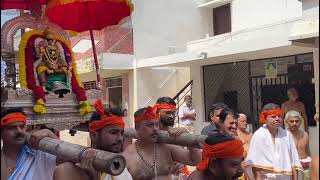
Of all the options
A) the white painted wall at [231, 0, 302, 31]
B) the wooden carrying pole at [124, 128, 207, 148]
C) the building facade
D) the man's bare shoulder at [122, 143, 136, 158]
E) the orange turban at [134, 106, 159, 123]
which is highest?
the white painted wall at [231, 0, 302, 31]

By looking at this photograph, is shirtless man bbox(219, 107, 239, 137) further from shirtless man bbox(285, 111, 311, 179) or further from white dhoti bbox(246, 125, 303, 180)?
shirtless man bbox(285, 111, 311, 179)

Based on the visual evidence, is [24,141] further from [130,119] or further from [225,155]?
[130,119]

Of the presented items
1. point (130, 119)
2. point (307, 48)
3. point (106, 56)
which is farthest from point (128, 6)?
point (130, 119)

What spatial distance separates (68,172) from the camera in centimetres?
289

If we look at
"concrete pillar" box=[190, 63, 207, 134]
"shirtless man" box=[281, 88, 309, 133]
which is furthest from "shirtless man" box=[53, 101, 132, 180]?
"concrete pillar" box=[190, 63, 207, 134]

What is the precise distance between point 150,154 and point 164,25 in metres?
10.6

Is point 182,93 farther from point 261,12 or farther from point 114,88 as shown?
point 261,12

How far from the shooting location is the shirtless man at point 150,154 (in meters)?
3.84

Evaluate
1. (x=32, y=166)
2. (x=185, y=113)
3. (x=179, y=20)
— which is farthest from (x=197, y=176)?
(x=179, y=20)

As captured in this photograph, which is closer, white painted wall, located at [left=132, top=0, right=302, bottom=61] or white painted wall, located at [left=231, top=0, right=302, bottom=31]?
white painted wall, located at [left=231, top=0, right=302, bottom=31]

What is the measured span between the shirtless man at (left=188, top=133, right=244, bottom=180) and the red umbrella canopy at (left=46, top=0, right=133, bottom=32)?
2838 millimetres

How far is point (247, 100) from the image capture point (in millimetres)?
11445

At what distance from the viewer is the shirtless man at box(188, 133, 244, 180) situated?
8.66 feet

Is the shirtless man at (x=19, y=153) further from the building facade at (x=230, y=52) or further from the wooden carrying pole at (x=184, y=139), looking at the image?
the building facade at (x=230, y=52)
